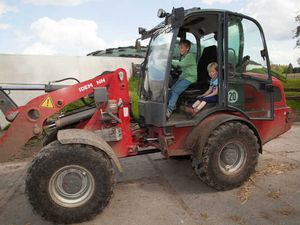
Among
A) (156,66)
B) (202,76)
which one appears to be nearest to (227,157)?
(202,76)

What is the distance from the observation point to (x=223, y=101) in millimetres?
4930

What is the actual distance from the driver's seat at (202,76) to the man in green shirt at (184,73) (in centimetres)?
34

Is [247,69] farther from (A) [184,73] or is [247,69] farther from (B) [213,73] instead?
(A) [184,73]

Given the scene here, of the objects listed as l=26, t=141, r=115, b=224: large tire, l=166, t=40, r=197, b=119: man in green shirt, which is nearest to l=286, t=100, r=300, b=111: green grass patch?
l=166, t=40, r=197, b=119: man in green shirt

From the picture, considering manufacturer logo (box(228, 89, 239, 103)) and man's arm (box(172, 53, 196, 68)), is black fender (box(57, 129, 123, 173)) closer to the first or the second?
man's arm (box(172, 53, 196, 68))

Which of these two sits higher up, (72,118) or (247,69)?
(247,69)

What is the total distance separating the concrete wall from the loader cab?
6.39 m

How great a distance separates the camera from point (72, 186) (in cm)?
408

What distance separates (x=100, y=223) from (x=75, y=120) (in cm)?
145

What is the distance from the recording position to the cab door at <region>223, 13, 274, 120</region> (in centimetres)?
498

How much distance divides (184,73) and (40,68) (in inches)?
287

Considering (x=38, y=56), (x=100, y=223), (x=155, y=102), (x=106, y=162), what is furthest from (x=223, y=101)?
(x=38, y=56)

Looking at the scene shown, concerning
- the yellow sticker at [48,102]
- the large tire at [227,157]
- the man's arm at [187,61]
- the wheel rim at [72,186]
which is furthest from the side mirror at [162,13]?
the wheel rim at [72,186]

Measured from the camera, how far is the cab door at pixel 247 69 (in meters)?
4.98
